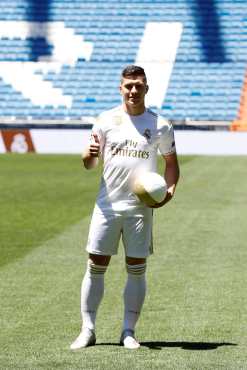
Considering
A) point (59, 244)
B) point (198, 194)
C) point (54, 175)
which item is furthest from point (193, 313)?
point (54, 175)

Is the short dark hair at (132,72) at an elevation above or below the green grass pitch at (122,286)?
above

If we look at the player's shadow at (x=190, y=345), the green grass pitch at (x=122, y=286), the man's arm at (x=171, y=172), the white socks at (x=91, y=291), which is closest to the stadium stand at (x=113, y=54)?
the green grass pitch at (x=122, y=286)

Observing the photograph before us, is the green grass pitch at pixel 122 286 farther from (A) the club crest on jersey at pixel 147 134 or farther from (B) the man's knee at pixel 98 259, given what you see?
(A) the club crest on jersey at pixel 147 134

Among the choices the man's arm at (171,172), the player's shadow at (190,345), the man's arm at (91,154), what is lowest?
the player's shadow at (190,345)

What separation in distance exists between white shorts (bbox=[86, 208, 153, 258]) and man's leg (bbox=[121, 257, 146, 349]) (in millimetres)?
88

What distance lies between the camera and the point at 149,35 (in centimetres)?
4850

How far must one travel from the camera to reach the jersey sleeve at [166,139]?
24.6 ft

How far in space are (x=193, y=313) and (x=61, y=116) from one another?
123ft

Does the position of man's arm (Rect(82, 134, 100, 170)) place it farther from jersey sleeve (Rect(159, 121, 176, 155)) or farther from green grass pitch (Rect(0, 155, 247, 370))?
green grass pitch (Rect(0, 155, 247, 370))

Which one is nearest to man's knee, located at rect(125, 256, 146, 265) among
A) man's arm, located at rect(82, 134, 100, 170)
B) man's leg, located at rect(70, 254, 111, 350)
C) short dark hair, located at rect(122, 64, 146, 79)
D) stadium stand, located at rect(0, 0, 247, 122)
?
man's leg, located at rect(70, 254, 111, 350)

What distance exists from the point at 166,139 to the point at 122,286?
3500 millimetres

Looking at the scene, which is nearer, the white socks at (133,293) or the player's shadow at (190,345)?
the player's shadow at (190,345)

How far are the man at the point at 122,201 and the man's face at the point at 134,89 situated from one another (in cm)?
4

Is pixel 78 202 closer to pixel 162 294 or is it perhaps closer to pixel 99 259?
pixel 162 294
